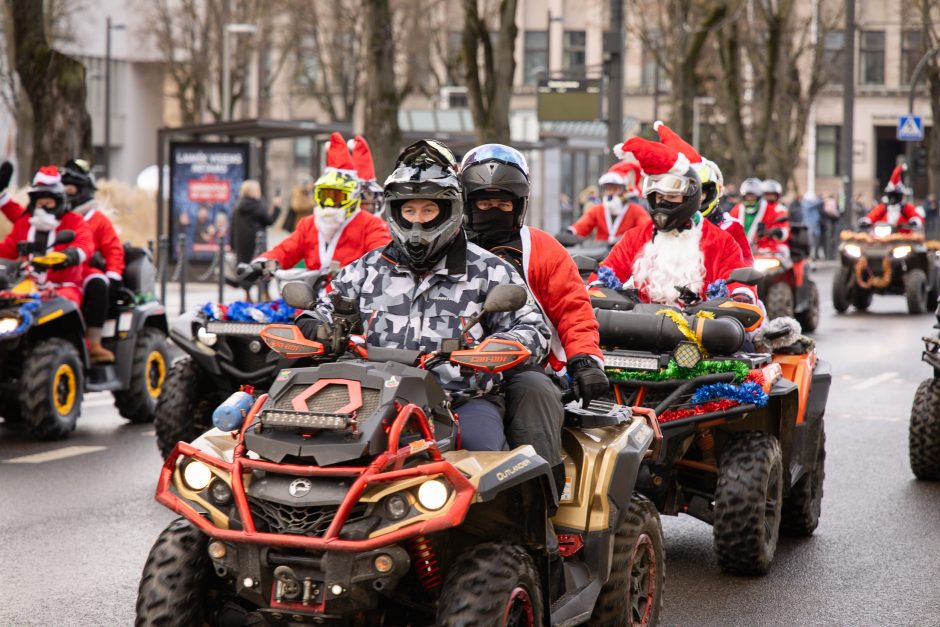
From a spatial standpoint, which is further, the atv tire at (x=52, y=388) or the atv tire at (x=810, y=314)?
the atv tire at (x=810, y=314)

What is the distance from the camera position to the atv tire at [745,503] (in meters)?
7.59

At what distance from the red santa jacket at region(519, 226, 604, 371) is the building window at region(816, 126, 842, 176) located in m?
78.2

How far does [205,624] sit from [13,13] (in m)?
15.9

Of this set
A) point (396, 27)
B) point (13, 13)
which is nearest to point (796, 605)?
point (13, 13)

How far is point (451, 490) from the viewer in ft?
15.7

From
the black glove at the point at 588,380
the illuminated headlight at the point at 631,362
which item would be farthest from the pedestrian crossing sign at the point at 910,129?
the black glove at the point at 588,380

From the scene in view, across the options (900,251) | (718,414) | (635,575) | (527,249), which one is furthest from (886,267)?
(635,575)

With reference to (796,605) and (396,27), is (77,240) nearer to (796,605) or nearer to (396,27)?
(796,605)

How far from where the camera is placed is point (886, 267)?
25266 millimetres

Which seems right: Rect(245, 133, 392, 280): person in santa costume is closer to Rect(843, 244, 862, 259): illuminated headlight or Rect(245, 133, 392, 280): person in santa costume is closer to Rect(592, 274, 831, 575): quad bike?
Rect(592, 274, 831, 575): quad bike

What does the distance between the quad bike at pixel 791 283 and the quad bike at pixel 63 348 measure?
919 cm

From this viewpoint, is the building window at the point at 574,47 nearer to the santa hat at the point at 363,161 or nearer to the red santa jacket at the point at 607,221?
the red santa jacket at the point at 607,221

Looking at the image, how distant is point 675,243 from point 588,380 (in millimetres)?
3177

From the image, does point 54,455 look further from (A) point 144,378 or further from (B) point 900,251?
(B) point 900,251
